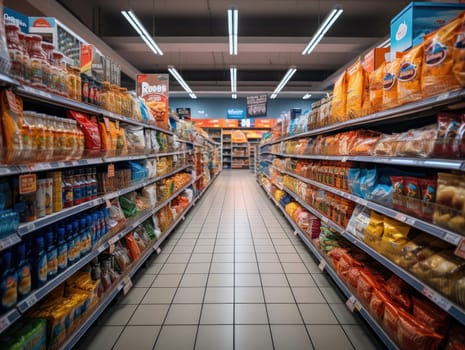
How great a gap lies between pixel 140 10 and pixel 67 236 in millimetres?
9305

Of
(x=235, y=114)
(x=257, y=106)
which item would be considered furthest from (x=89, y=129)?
(x=235, y=114)

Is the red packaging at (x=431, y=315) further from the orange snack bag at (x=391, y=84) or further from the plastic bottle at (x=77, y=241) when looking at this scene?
the plastic bottle at (x=77, y=241)

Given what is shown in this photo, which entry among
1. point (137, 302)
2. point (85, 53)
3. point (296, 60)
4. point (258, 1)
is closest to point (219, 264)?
point (137, 302)

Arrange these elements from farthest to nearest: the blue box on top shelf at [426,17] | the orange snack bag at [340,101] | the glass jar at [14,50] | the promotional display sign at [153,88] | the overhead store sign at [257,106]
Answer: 1. the overhead store sign at [257,106]
2. the promotional display sign at [153,88]
3. the orange snack bag at [340,101]
4. the blue box on top shelf at [426,17]
5. the glass jar at [14,50]

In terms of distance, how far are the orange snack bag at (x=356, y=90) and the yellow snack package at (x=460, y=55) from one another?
988 mm

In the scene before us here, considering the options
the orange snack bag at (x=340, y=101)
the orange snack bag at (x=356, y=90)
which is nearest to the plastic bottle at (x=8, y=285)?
the orange snack bag at (x=356, y=90)

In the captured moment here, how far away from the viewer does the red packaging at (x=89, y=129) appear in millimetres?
1906

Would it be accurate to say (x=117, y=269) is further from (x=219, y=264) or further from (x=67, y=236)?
(x=219, y=264)

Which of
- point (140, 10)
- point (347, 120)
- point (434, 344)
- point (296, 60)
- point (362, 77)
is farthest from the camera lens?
point (296, 60)

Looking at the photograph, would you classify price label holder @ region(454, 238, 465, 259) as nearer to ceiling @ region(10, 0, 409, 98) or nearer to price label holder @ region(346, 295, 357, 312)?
price label holder @ region(346, 295, 357, 312)

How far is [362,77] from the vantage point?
7.48 ft

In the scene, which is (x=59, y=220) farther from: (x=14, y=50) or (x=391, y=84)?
(x=391, y=84)

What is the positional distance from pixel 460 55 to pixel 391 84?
574 millimetres

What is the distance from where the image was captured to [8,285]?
48.3 inches
